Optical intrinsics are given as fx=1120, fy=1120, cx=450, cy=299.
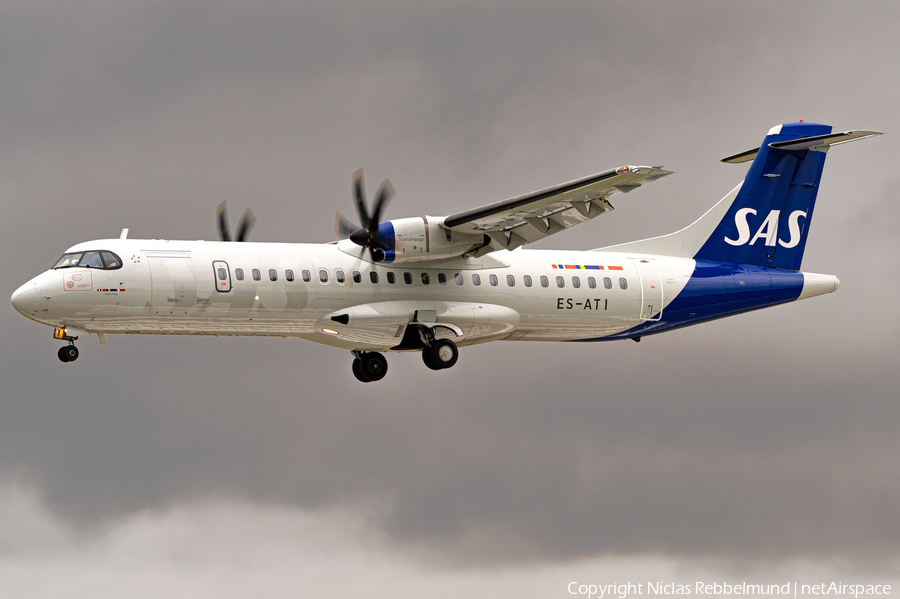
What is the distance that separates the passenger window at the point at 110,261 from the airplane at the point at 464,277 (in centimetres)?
3

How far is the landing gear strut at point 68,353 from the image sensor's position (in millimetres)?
24609

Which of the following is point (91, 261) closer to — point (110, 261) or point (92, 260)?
point (92, 260)

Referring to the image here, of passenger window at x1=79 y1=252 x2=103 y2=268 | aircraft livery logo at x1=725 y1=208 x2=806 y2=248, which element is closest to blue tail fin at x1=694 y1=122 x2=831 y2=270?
aircraft livery logo at x1=725 y1=208 x2=806 y2=248

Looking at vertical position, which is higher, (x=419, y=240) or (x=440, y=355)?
(x=419, y=240)

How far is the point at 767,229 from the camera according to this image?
31.3 m

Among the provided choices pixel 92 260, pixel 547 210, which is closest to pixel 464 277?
pixel 547 210

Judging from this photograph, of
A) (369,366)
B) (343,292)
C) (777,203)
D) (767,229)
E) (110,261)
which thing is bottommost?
(369,366)

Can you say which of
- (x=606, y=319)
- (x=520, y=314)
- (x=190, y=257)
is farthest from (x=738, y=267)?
(x=190, y=257)

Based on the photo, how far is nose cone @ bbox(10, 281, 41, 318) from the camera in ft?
78.3

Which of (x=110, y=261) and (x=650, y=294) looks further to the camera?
(x=650, y=294)

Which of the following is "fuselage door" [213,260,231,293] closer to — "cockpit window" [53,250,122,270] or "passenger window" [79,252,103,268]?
"cockpit window" [53,250,122,270]

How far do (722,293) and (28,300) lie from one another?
17247 mm

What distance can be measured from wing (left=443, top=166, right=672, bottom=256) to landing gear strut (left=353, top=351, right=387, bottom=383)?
403cm

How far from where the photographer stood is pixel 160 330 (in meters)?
25.6
